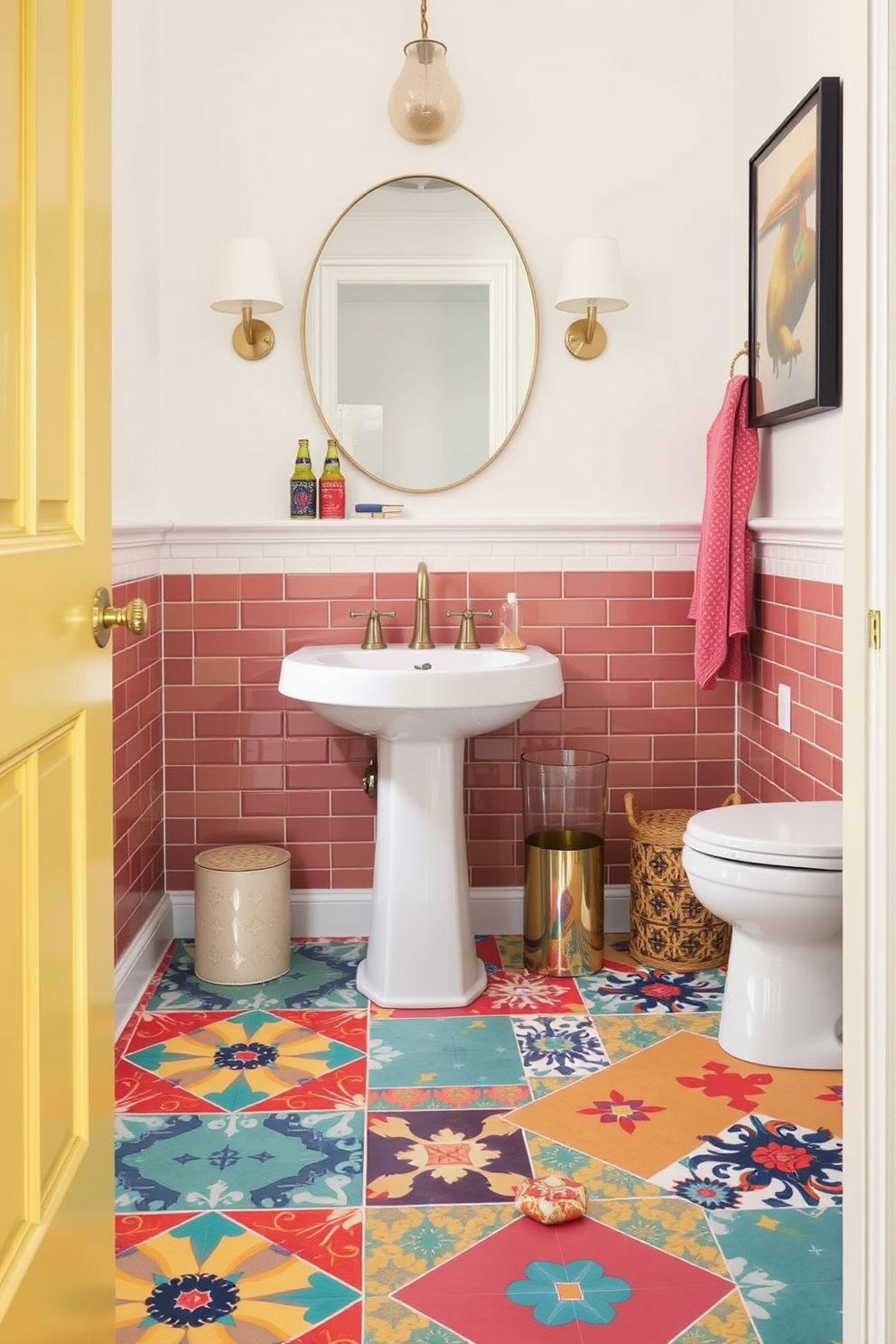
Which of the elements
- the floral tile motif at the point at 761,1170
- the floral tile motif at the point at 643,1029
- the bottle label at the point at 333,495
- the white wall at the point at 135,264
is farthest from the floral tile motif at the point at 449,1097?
the bottle label at the point at 333,495

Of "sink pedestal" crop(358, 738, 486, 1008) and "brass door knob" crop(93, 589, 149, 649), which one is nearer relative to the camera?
"brass door knob" crop(93, 589, 149, 649)

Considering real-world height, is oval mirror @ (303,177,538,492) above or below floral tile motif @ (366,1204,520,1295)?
above

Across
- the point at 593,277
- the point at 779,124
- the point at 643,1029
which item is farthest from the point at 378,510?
the point at 643,1029

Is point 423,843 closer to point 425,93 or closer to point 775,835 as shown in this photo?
point 775,835

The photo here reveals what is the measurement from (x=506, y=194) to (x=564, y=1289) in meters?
2.67

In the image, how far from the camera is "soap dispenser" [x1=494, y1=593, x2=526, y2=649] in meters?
3.26

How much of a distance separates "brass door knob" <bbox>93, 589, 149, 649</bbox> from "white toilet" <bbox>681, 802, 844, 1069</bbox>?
1466mm

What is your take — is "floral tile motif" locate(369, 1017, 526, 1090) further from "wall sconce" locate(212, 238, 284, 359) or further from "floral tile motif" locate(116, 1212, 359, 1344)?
"wall sconce" locate(212, 238, 284, 359)

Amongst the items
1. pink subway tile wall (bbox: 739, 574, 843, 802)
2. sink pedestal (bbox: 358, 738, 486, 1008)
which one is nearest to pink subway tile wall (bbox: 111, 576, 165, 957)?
sink pedestal (bbox: 358, 738, 486, 1008)

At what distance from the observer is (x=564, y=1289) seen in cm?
181

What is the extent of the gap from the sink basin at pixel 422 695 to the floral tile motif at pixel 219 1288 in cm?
111

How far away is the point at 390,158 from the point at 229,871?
193cm

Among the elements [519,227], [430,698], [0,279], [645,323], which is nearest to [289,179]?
[519,227]

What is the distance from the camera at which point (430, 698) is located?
2672mm
